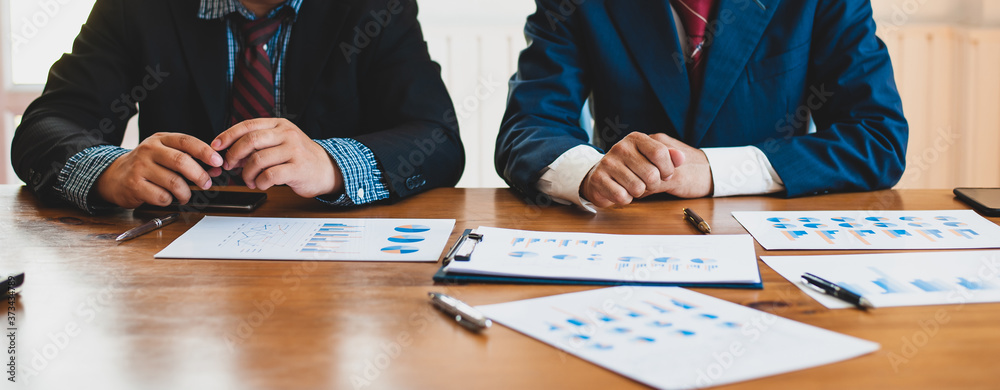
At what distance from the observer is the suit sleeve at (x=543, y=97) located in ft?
4.06

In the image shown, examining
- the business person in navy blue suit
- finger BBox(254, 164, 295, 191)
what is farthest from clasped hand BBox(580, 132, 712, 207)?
finger BBox(254, 164, 295, 191)

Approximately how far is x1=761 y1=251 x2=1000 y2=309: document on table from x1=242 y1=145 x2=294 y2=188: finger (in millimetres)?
665

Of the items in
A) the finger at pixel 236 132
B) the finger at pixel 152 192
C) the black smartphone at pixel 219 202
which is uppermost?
the finger at pixel 236 132

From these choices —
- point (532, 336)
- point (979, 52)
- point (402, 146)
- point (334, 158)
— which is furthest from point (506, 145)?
point (979, 52)

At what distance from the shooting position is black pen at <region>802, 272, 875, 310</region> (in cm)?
65

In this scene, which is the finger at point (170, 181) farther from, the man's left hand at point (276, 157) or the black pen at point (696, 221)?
the black pen at point (696, 221)

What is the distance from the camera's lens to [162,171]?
1.01 m

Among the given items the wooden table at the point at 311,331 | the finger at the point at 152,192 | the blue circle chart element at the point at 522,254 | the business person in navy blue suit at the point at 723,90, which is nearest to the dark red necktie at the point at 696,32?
the business person in navy blue suit at the point at 723,90

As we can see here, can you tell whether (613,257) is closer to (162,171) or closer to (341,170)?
(341,170)

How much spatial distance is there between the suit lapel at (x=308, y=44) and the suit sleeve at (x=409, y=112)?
0.07 metres

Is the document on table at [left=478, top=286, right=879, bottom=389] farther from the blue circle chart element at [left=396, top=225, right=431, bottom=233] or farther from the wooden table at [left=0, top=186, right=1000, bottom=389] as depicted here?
the blue circle chart element at [left=396, top=225, right=431, bottom=233]

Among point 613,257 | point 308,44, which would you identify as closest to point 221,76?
point 308,44

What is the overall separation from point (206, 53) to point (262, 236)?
0.60 m

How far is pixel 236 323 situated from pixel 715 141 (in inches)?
42.2
